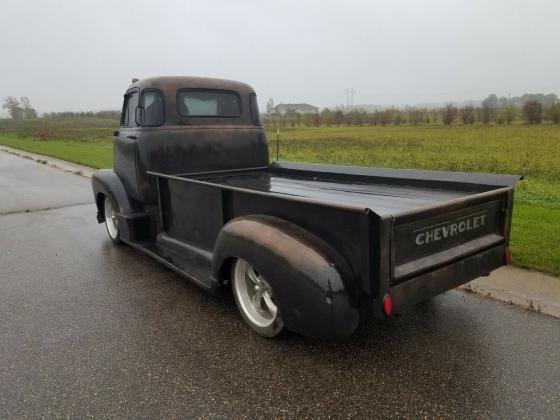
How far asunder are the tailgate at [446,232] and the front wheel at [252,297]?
111 cm

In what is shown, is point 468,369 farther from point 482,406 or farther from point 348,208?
point 348,208

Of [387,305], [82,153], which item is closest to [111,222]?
[387,305]

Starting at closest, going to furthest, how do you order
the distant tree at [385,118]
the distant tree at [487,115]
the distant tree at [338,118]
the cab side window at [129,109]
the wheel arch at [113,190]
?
1. the wheel arch at [113,190]
2. the cab side window at [129,109]
3. the distant tree at [487,115]
4. the distant tree at [385,118]
5. the distant tree at [338,118]

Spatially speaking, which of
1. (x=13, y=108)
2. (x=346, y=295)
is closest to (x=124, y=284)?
(x=346, y=295)

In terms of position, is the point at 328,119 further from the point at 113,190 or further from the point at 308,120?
the point at 113,190

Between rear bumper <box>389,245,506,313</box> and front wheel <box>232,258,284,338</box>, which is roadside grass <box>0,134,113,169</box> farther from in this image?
rear bumper <box>389,245,506,313</box>

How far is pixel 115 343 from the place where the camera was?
127 inches

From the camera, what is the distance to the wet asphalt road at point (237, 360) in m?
2.48

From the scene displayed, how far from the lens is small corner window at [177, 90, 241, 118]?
5117mm

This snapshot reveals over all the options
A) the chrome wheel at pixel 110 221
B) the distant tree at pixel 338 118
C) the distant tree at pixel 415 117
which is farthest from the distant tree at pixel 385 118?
the chrome wheel at pixel 110 221

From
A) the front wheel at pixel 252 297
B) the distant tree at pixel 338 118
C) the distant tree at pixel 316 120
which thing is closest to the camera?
the front wheel at pixel 252 297

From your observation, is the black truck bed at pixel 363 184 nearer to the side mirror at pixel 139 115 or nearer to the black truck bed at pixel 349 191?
the black truck bed at pixel 349 191

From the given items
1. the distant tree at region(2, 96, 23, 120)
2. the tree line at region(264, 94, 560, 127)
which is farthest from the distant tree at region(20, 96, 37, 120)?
the tree line at region(264, 94, 560, 127)

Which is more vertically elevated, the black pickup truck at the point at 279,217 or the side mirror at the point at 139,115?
the side mirror at the point at 139,115
